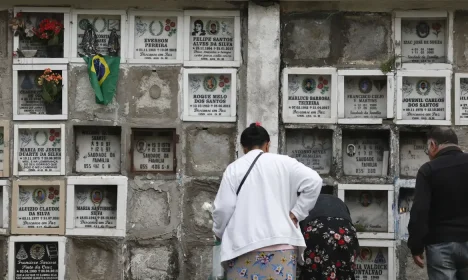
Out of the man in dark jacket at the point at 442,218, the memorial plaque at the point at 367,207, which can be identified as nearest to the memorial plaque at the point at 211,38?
the memorial plaque at the point at 367,207

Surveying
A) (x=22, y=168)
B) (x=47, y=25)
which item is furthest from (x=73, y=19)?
(x=22, y=168)

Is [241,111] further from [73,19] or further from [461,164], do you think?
[461,164]

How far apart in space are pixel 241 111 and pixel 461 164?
2.09 meters

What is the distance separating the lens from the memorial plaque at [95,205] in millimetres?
6406

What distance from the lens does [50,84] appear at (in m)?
6.30

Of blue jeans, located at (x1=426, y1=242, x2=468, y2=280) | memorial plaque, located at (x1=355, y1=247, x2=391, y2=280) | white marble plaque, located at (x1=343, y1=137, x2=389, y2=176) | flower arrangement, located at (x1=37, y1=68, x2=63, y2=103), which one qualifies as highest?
flower arrangement, located at (x1=37, y1=68, x2=63, y2=103)

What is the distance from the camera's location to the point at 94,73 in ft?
20.7

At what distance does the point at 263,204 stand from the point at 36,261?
2.61 m

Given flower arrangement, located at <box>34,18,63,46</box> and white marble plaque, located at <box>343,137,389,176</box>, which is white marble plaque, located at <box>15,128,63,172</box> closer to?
flower arrangement, located at <box>34,18,63,46</box>

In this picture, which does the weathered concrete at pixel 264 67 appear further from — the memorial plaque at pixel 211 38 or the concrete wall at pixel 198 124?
the memorial plaque at pixel 211 38

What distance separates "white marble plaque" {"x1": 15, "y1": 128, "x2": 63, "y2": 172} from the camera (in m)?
6.40

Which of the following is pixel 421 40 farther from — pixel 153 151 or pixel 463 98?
pixel 153 151

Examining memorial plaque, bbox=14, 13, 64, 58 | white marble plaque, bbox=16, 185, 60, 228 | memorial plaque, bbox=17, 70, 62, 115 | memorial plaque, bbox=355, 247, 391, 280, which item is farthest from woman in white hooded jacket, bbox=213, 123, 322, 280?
memorial plaque, bbox=14, 13, 64, 58

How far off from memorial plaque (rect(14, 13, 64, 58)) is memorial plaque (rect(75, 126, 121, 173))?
2.52ft
